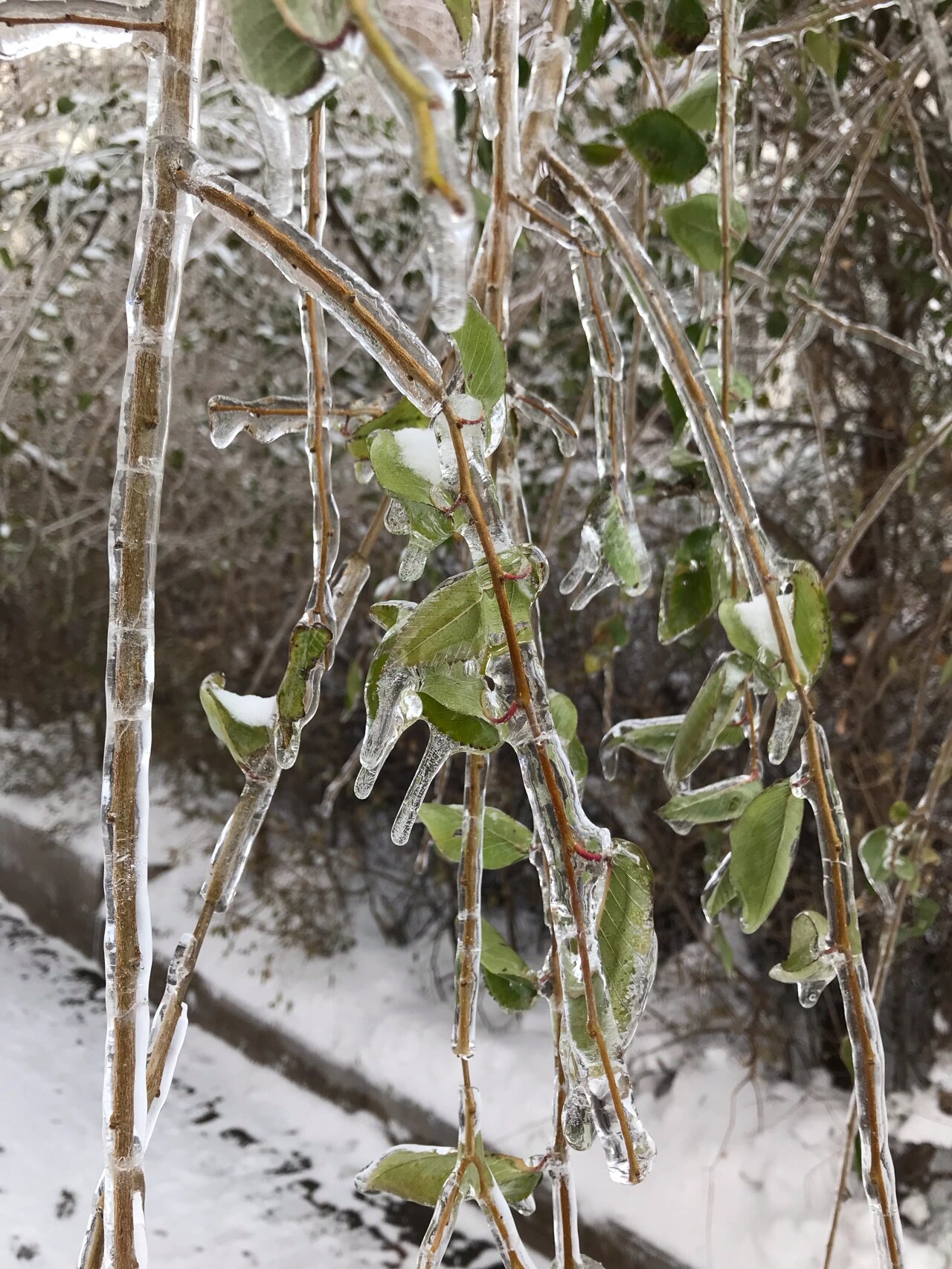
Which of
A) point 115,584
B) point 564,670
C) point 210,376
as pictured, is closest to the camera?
point 115,584

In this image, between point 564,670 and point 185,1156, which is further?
point 564,670

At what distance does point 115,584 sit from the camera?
18 cm

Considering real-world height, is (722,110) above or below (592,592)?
above

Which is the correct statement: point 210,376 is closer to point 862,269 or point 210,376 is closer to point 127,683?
point 862,269

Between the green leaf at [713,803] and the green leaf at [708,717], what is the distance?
14mm

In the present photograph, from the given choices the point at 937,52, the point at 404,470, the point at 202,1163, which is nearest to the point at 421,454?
the point at 404,470

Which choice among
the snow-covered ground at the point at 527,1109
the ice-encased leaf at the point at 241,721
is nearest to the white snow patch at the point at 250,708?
the ice-encased leaf at the point at 241,721

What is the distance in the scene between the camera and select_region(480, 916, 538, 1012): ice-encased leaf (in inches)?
12.8

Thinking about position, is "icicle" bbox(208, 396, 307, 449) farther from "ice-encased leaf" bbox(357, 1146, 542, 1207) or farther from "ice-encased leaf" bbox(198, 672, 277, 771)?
"ice-encased leaf" bbox(357, 1146, 542, 1207)

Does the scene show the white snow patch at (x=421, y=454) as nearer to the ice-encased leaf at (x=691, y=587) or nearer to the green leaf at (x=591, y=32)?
the ice-encased leaf at (x=691, y=587)

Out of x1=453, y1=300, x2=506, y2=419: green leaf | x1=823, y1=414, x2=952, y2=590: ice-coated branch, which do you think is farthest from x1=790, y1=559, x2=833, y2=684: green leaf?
x1=823, y1=414, x2=952, y2=590: ice-coated branch

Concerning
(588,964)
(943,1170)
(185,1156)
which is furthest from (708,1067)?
(588,964)

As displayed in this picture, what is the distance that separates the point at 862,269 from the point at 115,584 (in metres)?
1.77

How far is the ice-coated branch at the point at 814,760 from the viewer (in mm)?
228
